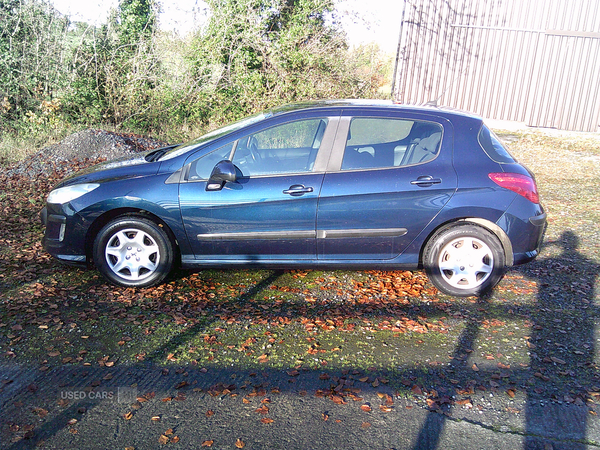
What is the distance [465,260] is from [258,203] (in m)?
2.00

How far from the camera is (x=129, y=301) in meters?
4.61

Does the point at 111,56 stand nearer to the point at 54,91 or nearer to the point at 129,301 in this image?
the point at 54,91

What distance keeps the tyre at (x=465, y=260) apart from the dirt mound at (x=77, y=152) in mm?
6763

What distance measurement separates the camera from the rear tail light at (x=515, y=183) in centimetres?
467

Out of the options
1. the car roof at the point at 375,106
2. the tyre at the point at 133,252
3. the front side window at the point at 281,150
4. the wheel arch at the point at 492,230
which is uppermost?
the car roof at the point at 375,106

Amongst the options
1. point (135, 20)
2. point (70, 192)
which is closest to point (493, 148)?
point (70, 192)

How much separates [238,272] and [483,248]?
7.98 ft

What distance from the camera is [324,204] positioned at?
15.2ft

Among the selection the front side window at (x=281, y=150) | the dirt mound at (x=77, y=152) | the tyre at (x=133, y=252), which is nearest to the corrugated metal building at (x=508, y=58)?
the dirt mound at (x=77, y=152)

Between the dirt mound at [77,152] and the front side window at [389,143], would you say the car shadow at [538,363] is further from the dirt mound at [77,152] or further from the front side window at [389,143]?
the dirt mound at [77,152]

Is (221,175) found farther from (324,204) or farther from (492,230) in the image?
(492,230)

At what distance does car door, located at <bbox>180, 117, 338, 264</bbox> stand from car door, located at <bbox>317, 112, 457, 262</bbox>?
14 cm

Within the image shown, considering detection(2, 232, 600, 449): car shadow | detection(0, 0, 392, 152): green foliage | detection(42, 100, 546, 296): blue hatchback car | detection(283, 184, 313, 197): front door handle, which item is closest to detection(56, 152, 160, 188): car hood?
detection(42, 100, 546, 296): blue hatchback car

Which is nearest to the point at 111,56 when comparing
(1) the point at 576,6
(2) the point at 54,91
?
(2) the point at 54,91
